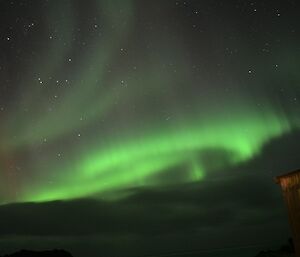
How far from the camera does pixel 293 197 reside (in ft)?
74.8

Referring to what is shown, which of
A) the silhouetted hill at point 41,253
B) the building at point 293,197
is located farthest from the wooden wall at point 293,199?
the silhouetted hill at point 41,253

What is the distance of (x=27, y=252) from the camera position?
307ft

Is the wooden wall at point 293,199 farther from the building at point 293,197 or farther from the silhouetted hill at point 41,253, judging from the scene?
the silhouetted hill at point 41,253

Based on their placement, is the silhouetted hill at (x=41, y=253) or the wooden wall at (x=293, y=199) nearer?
the wooden wall at (x=293, y=199)

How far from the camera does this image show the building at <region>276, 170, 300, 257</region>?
22447mm

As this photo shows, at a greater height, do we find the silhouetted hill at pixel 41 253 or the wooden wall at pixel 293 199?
the wooden wall at pixel 293 199

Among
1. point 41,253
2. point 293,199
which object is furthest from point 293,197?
point 41,253

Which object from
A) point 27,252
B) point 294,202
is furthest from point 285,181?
point 27,252

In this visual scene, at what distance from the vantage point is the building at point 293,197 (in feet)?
73.6

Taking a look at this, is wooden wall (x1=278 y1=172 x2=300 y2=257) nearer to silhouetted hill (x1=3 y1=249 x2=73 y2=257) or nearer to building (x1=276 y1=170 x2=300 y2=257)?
building (x1=276 y1=170 x2=300 y2=257)

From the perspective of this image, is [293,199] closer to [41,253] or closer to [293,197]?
[293,197]

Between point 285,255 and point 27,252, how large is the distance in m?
72.8

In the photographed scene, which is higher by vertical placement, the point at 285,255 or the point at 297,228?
the point at 297,228

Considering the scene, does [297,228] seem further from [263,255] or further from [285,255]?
[263,255]
